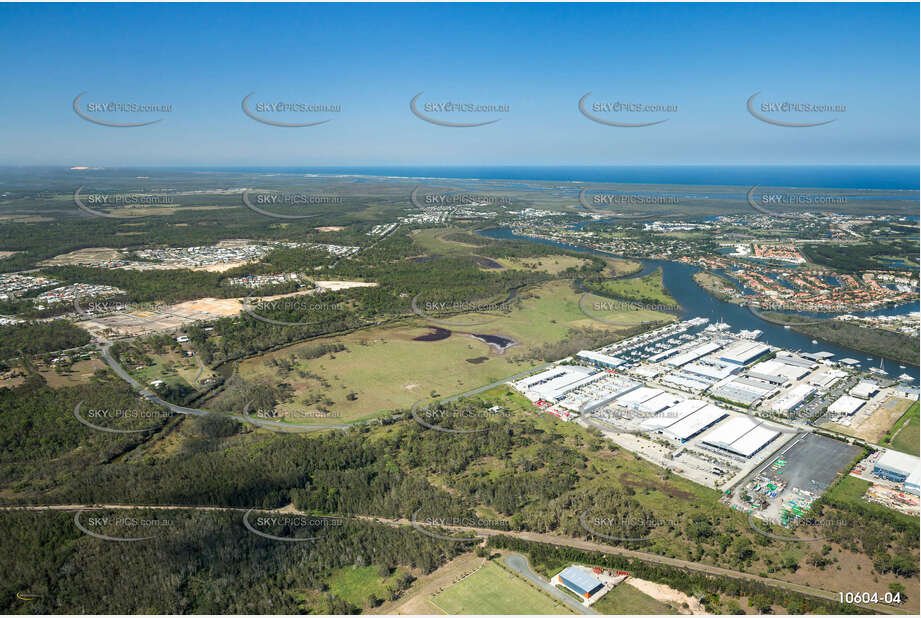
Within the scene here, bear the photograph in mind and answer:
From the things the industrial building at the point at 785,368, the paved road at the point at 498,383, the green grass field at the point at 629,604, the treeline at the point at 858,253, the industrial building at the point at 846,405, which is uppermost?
the treeline at the point at 858,253

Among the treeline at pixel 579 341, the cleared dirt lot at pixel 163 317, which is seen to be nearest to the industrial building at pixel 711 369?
the treeline at pixel 579 341

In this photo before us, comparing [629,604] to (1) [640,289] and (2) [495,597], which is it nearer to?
(2) [495,597]

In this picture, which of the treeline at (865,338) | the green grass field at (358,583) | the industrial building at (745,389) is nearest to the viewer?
the green grass field at (358,583)

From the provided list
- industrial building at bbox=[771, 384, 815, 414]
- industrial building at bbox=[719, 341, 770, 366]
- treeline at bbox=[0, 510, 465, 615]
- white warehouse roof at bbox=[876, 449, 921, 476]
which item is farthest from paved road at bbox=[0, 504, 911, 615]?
industrial building at bbox=[719, 341, 770, 366]

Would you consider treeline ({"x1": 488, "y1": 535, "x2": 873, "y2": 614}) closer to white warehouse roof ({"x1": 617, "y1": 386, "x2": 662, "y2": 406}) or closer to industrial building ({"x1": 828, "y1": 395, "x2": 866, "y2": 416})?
white warehouse roof ({"x1": 617, "y1": 386, "x2": 662, "y2": 406})

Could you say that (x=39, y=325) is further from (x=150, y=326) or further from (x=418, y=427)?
(x=418, y=427)

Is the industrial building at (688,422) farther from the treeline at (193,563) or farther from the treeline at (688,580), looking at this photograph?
the treeline at (193,563)

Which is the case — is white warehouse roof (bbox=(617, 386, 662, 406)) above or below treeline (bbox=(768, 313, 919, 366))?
below
